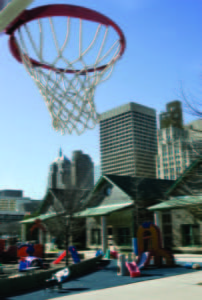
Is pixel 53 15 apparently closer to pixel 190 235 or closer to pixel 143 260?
pixel 143 260

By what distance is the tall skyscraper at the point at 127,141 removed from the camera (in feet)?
220

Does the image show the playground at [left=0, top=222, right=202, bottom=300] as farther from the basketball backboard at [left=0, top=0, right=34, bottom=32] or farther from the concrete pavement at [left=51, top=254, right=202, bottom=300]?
the basketball backboard at [left=0, top=0, right=34, bottom=32]

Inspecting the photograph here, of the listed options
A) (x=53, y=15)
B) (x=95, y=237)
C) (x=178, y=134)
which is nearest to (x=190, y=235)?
(x=95, y=237)

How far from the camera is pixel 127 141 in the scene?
98.4 meters

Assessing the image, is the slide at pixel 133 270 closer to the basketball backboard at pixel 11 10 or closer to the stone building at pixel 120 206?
the stone building at pixel 120 206

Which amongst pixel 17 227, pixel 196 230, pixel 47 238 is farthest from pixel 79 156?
pixel 196 230

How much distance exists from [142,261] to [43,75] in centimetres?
1236

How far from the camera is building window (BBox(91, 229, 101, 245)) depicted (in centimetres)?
3381

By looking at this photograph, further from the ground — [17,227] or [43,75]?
[43,75]

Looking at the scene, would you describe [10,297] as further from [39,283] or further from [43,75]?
[43,75]

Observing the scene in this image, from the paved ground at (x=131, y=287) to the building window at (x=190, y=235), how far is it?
9636 millimetres

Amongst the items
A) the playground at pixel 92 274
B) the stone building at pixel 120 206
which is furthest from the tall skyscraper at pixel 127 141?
the playground at pixel 92 274

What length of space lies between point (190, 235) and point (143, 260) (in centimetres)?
943

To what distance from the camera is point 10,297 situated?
11.5m
